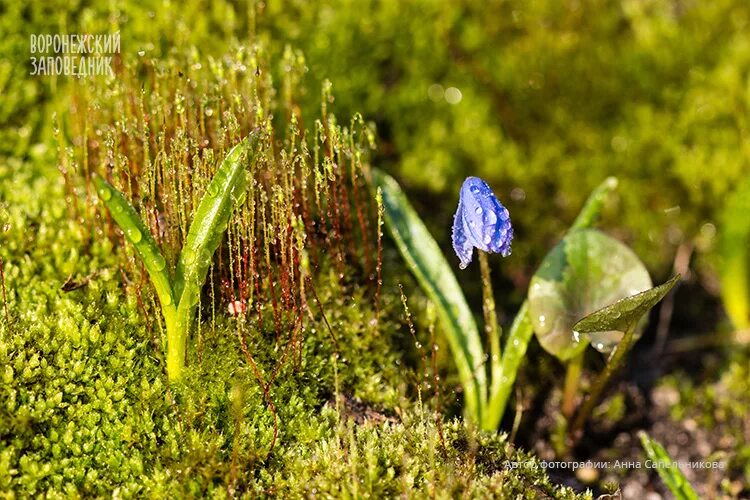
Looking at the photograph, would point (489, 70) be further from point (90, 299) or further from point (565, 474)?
point (90, 299)

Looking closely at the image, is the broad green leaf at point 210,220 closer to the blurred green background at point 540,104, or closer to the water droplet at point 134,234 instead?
the water droplet at point 134,234

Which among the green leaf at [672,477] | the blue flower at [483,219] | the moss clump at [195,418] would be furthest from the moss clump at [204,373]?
the blue flower at [483,219]

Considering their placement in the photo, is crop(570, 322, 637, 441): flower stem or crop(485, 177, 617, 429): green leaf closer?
crop(570, 322, 637, 441): flower stem

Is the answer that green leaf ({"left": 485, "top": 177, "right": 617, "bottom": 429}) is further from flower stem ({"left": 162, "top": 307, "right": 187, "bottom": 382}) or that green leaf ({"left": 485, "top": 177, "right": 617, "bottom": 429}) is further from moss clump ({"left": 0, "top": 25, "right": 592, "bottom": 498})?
flower stem ({"left": 162, "top": 307, "right": 187, "bottom": 382})

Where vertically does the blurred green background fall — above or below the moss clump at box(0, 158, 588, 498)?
above

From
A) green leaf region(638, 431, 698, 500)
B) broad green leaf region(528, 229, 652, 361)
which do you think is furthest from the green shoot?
green leaf region(638, 431, 698, 500)

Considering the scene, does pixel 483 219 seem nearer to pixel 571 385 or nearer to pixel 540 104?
pixel 571 385
